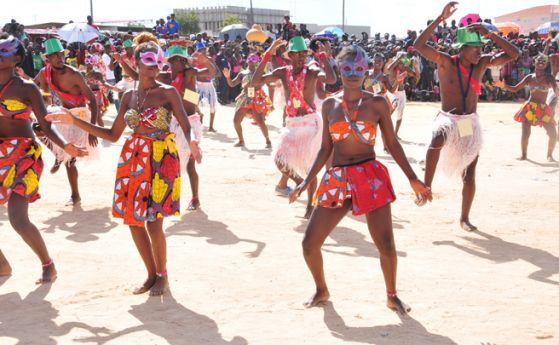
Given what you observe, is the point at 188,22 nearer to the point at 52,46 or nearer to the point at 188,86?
the point at 188,86

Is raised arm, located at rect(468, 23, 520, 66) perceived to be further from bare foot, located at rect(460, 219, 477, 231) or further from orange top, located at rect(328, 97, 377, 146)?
orange top, located at rect(328, 97, 377, 146)

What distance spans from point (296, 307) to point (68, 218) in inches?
155

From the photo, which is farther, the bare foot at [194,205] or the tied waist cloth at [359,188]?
the bare foot at [194,205]

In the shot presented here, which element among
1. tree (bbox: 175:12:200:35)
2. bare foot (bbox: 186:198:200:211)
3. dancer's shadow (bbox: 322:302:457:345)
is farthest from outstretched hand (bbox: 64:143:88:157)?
tree (bbox: 175:12:200:35)

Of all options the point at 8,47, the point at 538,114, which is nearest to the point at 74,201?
the point at 8,47

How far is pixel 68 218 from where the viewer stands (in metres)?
8.20

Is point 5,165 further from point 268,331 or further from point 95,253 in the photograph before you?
point 268,331

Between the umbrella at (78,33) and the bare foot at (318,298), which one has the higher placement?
the umbrella at (78,33)

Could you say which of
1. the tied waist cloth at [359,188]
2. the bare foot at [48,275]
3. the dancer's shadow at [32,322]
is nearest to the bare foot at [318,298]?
the tied waist cloth at [359,188]

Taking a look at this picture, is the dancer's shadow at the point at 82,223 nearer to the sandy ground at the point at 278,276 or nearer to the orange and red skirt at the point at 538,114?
the sandy ground at the point at 278,276

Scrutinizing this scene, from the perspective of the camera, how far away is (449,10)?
21.5ft

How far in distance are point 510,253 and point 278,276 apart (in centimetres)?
228

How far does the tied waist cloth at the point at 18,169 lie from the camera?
18.0ft

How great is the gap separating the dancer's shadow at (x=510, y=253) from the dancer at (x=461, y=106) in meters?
0.45
